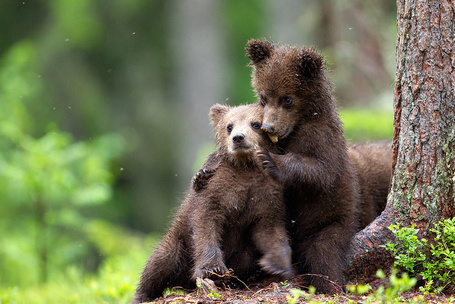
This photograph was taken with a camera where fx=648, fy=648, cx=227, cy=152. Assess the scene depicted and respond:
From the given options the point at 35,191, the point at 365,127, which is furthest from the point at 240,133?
the point at 35,191

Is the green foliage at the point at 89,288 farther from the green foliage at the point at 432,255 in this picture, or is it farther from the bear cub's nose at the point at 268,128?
the green foliage at the point at 432,255

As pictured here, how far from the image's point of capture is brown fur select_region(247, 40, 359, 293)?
5.82 m

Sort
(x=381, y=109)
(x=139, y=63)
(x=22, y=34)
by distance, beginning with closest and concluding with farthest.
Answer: (x=381, y=109) → (x=22, y=34) → (x=139, y=63)

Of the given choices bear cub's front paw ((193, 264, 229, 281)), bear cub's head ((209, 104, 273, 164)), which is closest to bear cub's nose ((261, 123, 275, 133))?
bear cub's head ((209, 104, 273, 164))

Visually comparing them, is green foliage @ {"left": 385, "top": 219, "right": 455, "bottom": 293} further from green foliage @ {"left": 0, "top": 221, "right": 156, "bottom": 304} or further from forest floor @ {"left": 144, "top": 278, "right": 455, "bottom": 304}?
green foliage @ {"left": 0, "top": 221, "right": 156, "bottom": 304}

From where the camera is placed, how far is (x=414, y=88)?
5723 mm

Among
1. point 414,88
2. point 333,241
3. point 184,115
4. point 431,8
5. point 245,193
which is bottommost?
point 333,241

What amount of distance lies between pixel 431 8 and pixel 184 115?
50.0ft

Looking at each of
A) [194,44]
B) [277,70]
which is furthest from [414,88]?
[194,44]

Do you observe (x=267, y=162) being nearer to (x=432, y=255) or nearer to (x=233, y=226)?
(x=233, y=226)

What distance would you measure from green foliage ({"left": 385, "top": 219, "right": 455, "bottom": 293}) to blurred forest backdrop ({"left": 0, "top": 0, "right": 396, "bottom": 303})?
5358mm

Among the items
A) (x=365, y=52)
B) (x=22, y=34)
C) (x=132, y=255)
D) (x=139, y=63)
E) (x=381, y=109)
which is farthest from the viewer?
(x=139, y=63)

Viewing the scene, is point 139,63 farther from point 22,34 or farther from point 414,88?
point 414,88

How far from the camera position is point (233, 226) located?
587cm
